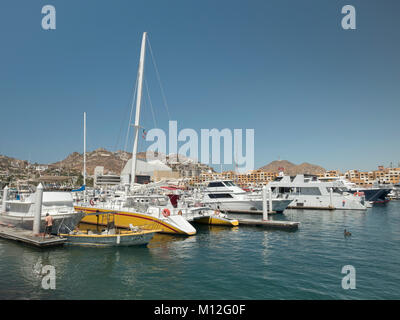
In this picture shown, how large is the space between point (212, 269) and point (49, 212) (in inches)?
614

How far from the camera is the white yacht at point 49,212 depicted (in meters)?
20.2

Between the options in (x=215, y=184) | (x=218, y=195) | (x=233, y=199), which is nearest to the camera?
(x=233, y=199)

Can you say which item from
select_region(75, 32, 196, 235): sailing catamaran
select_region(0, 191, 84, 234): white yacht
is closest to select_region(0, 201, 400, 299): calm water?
select_region(75, 32, 196, 235): sailing catamaran

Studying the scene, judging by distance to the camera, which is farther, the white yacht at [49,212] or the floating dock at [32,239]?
the white yacht at [49,212]

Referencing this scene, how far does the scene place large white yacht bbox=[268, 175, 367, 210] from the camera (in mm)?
42469

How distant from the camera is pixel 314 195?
149ft

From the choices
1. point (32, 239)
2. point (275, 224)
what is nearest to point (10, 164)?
point (32, 239)

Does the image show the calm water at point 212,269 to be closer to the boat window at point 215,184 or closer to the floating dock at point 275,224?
the floating dock at point 275,224

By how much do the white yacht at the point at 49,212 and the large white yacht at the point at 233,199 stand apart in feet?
67.1

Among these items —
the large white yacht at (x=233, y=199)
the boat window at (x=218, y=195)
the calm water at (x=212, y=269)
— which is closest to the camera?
the calm water at (x=212, y=269)

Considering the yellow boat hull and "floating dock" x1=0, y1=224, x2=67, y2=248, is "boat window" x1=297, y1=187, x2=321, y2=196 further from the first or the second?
"floating dock" x1=0, y1=224, x2=67, y2=248

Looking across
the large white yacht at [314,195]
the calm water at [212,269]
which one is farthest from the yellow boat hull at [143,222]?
the large white yacht at [314,195]

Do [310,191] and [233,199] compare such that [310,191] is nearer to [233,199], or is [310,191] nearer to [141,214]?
[233,199]
